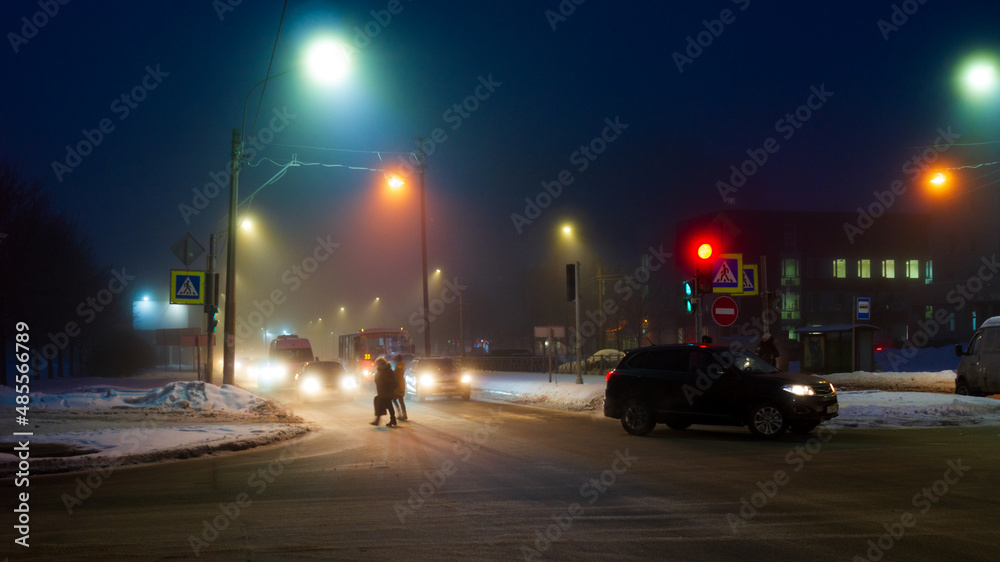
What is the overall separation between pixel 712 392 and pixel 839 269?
222ft

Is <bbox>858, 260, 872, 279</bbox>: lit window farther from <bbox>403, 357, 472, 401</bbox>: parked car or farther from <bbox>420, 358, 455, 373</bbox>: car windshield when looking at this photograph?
<bbox>420, 358, 455, 373</bbox>: car windshield

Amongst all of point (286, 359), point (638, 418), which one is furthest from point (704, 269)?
point (286, 359)

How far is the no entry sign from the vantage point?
59.1 ft

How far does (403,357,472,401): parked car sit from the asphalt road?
14.0 metres

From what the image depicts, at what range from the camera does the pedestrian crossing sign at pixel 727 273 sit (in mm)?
19750

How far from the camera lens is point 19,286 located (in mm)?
34469

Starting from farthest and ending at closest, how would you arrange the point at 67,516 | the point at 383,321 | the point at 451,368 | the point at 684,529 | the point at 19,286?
the point at 383,321, the point at 19,286, the point at 451,368, the point at 67,516, the point at 684,529

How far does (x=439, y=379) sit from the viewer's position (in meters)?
28.9

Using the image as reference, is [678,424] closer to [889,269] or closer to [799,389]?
[799,389]

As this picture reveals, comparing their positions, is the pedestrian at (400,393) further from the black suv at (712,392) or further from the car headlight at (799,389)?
the car headlight at (799,389)

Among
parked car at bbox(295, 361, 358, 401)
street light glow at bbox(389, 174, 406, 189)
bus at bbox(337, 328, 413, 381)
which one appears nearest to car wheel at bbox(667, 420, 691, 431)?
street light glow at bbox(389, 174, 406, 189)

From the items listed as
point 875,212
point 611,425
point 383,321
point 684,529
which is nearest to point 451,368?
point 611,425

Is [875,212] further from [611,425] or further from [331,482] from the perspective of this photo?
[331,482]

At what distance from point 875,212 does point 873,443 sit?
233ft
